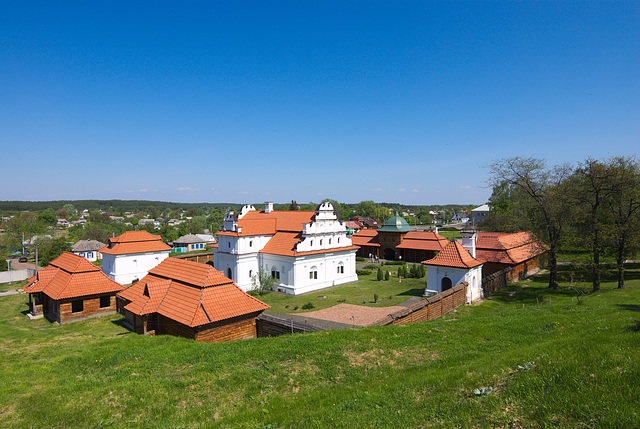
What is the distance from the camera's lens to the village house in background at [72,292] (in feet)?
79.4

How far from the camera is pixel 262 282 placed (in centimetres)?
3344

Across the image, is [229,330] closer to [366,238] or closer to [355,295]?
[355,295]

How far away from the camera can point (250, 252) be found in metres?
35.5

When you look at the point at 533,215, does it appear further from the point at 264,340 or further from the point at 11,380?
the point at 11,380

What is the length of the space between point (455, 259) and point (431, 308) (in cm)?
832

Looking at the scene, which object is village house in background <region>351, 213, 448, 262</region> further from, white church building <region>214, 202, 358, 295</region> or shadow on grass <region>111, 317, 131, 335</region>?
shadow on grass <region>111, 317, 131, 335</region>

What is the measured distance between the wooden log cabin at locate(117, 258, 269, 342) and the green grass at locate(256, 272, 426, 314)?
8.47 m

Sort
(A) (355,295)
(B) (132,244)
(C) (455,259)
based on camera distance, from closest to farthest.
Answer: (C) (455,259), (A) (355,295), (B) (132,244)

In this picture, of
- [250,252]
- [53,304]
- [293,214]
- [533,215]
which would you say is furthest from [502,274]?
[53,304]

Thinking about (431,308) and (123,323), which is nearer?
(431,308)

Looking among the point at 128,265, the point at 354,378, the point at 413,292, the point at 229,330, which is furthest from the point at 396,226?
the point at 354,378

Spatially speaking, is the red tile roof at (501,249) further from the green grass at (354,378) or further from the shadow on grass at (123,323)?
the shadow on grass at (123,323)

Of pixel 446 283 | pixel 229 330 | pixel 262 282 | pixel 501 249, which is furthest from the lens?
pixel 501 249

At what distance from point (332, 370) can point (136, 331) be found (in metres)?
13.0
